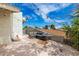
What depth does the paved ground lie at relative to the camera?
2449 mm

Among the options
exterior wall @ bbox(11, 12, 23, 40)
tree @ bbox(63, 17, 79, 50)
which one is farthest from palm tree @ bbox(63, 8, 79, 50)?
exterior wall @ bbox(11, 12, 23, 40)

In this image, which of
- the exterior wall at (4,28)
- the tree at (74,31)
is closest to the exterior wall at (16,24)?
the exterior wall at (4,28)

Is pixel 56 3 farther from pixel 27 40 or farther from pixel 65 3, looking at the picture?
pixel 27 40

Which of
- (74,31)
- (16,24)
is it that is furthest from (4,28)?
(74,31)

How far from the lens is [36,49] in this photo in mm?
2459

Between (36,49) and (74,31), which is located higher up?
(74,31)

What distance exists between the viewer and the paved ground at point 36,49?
2449 millimetres

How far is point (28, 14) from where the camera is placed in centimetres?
245

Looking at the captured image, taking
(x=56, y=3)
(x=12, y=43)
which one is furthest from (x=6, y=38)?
(x=56, y=3)

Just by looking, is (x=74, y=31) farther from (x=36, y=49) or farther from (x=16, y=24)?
(x=16, y=24)

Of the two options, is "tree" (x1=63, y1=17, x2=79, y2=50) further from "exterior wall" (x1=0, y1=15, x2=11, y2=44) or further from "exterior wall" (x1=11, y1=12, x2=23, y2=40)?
"exterior wall" (x1=0, y1=15, x2=11, y2=44)

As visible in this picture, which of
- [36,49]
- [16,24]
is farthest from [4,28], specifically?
[36,49]

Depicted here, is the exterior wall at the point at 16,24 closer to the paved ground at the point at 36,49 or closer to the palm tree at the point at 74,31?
the paved ground at the point at 36,49

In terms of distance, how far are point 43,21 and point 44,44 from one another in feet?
0.69
